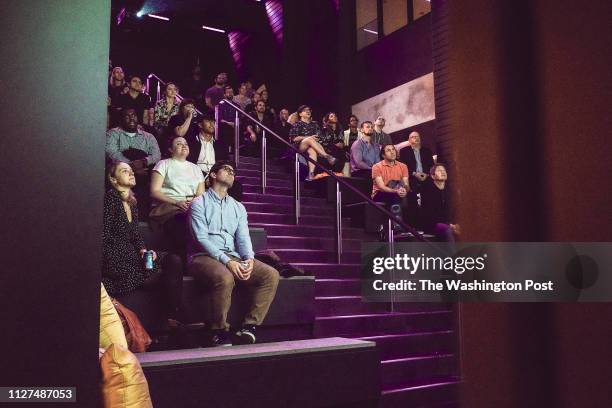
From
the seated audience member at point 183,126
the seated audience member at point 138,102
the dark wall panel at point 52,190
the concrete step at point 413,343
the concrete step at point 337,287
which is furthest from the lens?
the seated audience member at point 138,102

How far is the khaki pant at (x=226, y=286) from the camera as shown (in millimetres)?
3414

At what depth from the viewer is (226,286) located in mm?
3443

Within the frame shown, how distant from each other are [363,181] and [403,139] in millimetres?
3259

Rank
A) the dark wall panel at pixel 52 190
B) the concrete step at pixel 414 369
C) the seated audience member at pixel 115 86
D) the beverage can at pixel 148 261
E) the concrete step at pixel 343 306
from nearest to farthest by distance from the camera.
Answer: the dark wall panel at pixel 52 190 < the beverage can at pixel 148 261 < the concrete step at pixel 414 369 < the concrete step at pixel 343 306 < the seated audience member at pixel 115 86

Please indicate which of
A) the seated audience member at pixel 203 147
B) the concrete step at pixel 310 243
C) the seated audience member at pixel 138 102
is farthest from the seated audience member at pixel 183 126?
the concrete step at pixel 310 243

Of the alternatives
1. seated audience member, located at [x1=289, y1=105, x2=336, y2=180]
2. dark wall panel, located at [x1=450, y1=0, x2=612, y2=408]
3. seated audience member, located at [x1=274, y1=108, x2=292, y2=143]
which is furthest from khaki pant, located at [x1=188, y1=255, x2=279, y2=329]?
seated audience member, located at [x1=274, y1=108, x2=292, y2=143]

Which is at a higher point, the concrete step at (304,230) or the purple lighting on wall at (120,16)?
the purple lighting on wall at (120,16)

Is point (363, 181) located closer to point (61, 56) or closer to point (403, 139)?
point (403, 139)

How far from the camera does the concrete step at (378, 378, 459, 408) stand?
11.4 ft

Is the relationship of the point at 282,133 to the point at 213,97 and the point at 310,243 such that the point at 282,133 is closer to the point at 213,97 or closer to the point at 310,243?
the point at 213,97

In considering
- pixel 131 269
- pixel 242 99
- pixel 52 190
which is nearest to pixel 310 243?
pixel 131 269

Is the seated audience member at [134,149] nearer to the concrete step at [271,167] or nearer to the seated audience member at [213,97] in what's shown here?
the concrete step at [271,167]

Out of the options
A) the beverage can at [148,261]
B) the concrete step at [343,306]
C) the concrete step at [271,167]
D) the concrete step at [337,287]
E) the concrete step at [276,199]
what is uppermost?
the concrete step at [271,167]

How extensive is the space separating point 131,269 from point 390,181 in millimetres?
3527
